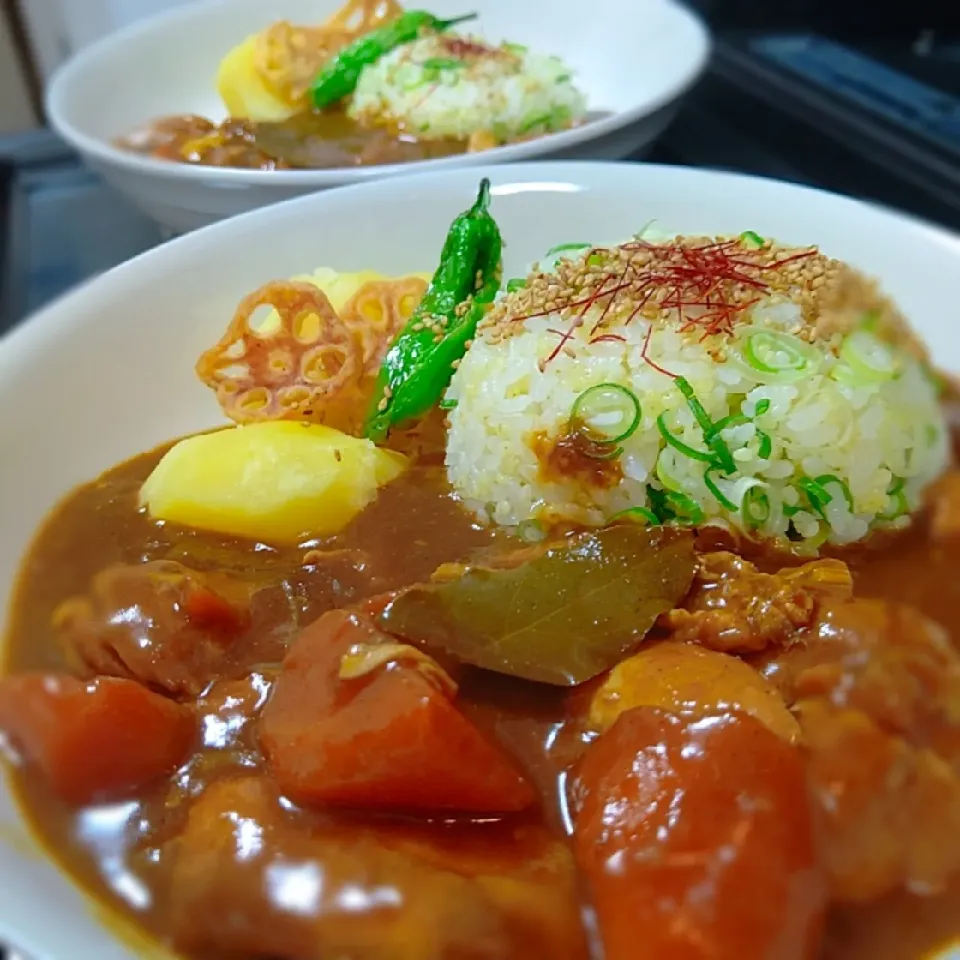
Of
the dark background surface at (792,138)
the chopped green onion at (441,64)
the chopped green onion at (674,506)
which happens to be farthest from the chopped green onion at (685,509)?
the chopped green onion at (441,64)

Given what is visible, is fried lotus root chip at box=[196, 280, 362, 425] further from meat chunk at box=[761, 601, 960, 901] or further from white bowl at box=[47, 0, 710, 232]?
meat chunk at box=[761, 601, 960, 901]

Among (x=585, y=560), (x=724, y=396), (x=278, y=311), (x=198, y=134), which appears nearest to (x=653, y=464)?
(x=724, y=396)

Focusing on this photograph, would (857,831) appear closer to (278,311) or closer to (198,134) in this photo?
(278,311)

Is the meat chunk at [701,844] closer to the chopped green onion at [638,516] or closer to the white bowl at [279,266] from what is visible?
the chopped green onion at [638,516]

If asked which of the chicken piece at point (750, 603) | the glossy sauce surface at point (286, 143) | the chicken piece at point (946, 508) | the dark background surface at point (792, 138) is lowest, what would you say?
the dark background surface at point (792, 138)

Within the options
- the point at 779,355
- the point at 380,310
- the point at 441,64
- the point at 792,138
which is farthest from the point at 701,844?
the point at 441,64

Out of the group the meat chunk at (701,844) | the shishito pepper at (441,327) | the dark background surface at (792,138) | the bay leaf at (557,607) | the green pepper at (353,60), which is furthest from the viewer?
the green pepper at (353,60)
